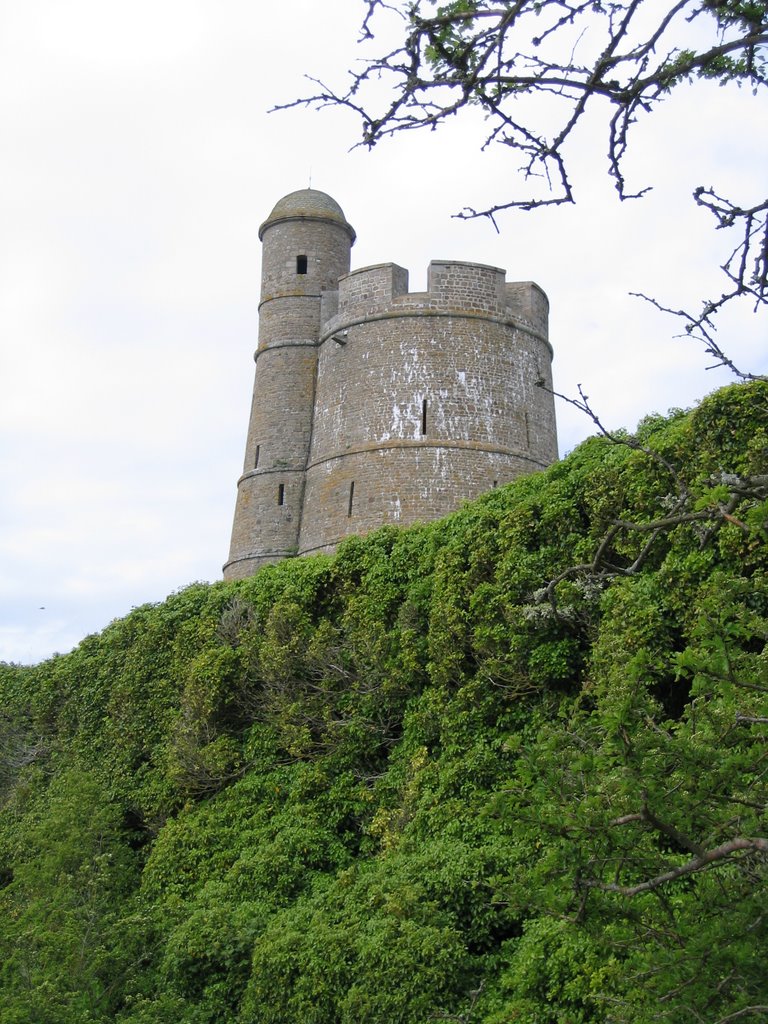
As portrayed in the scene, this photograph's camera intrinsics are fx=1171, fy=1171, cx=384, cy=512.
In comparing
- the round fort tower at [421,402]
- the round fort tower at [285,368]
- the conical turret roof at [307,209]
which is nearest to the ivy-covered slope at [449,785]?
the round fort tower at [421,402]

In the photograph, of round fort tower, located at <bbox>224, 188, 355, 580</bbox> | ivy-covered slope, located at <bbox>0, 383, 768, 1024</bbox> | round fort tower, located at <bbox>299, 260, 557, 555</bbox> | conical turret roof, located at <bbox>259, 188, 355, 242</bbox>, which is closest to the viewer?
ivy-covered slope, located at <bbox>0, 383, 768, 1024</bbox>

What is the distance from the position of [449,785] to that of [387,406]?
11324 mm

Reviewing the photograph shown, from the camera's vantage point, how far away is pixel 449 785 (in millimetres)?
12219

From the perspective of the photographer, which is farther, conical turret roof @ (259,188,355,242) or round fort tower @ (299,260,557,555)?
conical turret roof @ (259,188,355,242)

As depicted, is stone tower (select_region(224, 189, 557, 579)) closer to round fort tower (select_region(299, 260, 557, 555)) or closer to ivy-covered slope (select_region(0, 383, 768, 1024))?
round fort tower (select_region(299, 260, 557, 555))

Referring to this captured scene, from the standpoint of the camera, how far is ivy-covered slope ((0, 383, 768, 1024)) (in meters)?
5.28

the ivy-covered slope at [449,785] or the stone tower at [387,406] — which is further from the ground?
the stone tower at [387,406]

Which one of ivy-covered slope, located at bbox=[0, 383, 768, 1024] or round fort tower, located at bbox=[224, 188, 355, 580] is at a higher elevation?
round fort tower, located at bbox=[224, 188, 355, 580]

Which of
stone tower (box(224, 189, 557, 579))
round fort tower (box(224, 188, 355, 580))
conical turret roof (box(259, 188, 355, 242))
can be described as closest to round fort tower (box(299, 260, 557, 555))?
stone tower (box(224, 189, 557, 579))

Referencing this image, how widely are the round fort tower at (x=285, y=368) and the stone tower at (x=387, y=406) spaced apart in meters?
0.03

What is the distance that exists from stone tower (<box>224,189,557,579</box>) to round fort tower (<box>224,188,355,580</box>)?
1.3 inches

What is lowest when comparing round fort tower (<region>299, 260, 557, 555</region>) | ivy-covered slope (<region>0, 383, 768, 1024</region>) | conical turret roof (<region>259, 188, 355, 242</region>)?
ivy-covered slope (<region>0, 383, 768, 1024</region>)

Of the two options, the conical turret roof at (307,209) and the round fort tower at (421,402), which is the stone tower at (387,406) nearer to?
the round fort tower at (421,402)

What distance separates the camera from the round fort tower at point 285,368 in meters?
24.2
